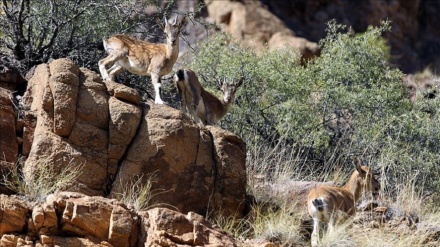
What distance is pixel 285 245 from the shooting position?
12.4 metres

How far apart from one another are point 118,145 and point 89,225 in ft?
5.79

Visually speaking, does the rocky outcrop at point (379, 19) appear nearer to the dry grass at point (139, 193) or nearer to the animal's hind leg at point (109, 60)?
the animal's hind leg at point (109, 60)

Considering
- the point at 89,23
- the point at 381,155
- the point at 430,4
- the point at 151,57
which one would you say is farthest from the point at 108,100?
the point at 430,4

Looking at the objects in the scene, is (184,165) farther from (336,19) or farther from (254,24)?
(336,19)

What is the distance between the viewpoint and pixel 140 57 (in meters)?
14.7

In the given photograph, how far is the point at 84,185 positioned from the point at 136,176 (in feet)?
2.18

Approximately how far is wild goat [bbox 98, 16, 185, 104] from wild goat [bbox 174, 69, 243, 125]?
29cm

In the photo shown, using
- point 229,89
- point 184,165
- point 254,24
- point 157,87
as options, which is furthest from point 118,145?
point 254,24

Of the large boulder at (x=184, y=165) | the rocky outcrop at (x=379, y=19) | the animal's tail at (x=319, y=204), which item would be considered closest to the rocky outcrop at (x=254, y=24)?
the rocky outcrop at (x=379, y=19)

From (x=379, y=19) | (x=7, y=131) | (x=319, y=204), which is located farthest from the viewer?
(x=379, y=19)

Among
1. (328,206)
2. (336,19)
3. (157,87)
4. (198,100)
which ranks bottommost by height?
(328,206)

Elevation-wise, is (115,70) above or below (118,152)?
above

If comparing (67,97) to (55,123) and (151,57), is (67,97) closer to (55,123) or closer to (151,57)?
(55,123)

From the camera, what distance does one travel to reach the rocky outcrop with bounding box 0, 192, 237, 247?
10.5 meters
